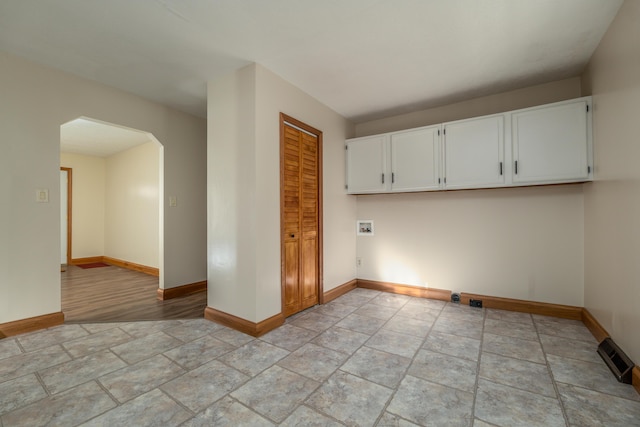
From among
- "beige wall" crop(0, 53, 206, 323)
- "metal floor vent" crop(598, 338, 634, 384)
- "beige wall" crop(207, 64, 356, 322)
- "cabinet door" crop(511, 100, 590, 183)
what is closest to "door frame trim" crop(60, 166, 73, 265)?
"beige wall" crop(0, 53, 206, 323)

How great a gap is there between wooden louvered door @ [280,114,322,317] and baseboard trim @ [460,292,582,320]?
194cm

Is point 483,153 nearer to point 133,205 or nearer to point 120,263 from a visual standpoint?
point 133,205

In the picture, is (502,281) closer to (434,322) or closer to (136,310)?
(434,322)

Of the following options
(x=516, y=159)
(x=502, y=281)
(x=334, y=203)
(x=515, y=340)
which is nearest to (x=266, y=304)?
(x=334, y=203)

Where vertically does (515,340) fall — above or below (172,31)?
below

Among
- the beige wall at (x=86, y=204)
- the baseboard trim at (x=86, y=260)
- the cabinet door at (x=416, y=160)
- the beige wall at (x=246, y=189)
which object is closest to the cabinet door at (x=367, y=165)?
the cabinet door at (x=416, y=160)

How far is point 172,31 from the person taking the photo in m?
2.17

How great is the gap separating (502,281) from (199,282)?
4.09m

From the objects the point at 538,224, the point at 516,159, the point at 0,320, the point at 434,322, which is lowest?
the point at 434,322

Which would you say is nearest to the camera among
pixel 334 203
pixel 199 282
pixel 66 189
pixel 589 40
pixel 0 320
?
pixel 589 40

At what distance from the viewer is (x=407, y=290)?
387 cm

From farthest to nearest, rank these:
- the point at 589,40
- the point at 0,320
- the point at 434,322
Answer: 1. the point at 434,322
2. the point at 0,320
3. the point at 589,40

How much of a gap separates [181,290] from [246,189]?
7.06ft

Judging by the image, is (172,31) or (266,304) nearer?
(172,31)
